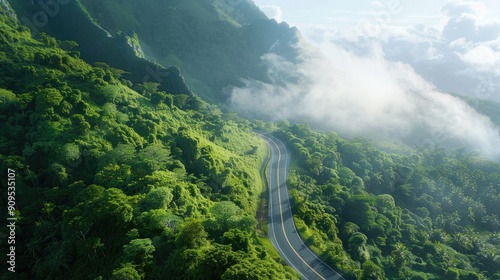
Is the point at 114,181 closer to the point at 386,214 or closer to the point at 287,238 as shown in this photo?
the point at 287,238

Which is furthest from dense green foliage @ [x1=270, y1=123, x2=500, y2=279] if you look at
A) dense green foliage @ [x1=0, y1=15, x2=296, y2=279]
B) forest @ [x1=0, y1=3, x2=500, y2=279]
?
dense green foliage @ [x1=0, y1=15, x2=296, y2=279]

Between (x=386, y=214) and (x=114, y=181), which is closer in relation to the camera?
(x=114, y=181)

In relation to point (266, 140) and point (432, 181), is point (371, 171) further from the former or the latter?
point (266, 140)

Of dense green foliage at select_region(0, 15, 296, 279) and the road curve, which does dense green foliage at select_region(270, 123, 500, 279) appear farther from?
dense green foliage at select_region(0, 15, 296, 279)

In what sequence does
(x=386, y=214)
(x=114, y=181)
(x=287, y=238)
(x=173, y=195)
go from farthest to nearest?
(x=386, y=214) → (x=287, y=238) → (x=114, y=181) → (x=173, y=195)

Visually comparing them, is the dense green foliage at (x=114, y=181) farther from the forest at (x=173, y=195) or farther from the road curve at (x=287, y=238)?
the road curve at (x=287, y=238)

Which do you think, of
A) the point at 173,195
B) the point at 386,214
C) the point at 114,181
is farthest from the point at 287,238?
the point at 386,214
